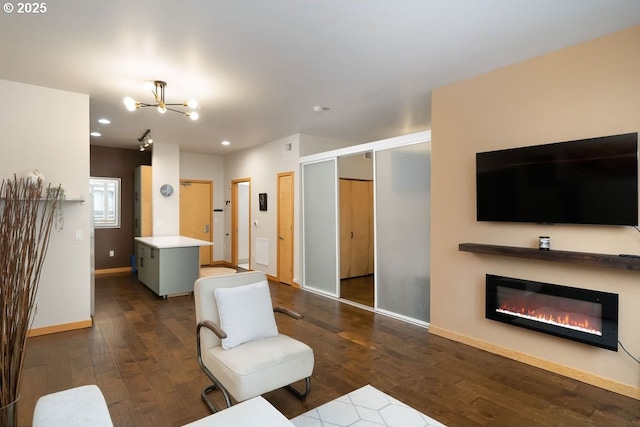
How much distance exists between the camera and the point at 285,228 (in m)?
6.70

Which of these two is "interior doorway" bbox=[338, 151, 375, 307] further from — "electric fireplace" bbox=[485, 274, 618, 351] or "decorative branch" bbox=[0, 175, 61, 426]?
"decorative branch" bbox=[0, 175, 61, 426]

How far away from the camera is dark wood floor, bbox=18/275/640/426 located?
2.42 meters

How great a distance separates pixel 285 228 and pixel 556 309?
183 inches

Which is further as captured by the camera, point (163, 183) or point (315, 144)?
point (163, 183)

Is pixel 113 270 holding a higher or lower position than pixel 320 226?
lower

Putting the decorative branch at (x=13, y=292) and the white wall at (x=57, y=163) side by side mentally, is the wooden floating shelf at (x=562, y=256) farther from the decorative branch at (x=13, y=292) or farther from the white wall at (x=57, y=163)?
the white wall at (x=57, y=163)

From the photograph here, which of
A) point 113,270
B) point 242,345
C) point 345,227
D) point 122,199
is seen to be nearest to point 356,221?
point 345,227

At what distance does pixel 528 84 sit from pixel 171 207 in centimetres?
679

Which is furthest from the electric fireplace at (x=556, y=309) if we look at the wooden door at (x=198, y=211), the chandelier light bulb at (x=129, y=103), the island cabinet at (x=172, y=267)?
the wooden door at (x=198, y=211)

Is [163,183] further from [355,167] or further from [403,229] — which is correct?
[403,229]

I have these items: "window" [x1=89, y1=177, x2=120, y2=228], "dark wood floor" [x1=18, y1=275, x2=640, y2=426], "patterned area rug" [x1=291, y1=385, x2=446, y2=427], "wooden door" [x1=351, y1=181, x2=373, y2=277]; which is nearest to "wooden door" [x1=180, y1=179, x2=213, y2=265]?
"window" [x1=89, y1=177, x2=120, y2=228]

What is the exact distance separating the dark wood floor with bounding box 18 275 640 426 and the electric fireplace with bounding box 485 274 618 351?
40cm

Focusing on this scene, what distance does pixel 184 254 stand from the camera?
5598 mm

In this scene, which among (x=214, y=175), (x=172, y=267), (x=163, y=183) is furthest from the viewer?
(x=214, y=175)
